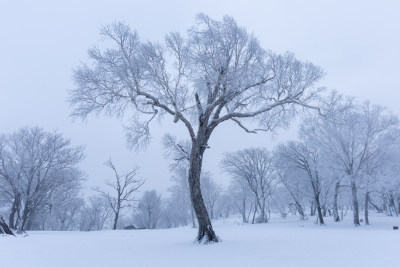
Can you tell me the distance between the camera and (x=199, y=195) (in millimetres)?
11195

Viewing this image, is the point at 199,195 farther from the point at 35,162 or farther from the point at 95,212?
the point at 95,212

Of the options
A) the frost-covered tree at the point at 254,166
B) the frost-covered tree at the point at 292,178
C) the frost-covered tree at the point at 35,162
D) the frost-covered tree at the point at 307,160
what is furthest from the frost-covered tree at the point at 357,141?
the frost-covered tree at the point at 35,162

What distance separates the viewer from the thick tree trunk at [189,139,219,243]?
35.2ft

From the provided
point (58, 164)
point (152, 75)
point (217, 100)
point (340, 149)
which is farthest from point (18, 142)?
point (340, 149)

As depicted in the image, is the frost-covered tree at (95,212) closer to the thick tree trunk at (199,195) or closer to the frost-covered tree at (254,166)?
the frost-covered tree at (254,166)

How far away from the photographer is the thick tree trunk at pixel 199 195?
1074 cm

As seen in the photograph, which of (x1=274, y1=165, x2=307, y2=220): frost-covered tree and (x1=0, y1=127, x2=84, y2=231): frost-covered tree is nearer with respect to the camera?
(x1=0, y1=127, x2=84, y2=231): frost-covered tree

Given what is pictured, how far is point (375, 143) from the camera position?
27.9 metres

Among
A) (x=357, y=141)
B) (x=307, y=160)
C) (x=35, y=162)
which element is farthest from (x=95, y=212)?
(x=357, y=141)

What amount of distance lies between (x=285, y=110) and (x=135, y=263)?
34.0 feet

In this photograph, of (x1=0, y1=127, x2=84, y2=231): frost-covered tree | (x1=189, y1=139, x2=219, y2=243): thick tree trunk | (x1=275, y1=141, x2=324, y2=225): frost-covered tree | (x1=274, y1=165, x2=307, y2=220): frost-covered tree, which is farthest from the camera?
(x1=274, y1=165, x2=307, y2=220): frost-covered tree

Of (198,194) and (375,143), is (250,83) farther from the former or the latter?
(375,143)

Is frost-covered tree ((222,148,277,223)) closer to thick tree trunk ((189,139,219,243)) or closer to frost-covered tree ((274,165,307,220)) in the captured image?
frost-covered tree ((274,165,307,220))

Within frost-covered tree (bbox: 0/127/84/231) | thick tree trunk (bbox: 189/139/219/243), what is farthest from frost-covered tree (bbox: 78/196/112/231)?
thick tree trunk (bbox: 189/139/219/243)
